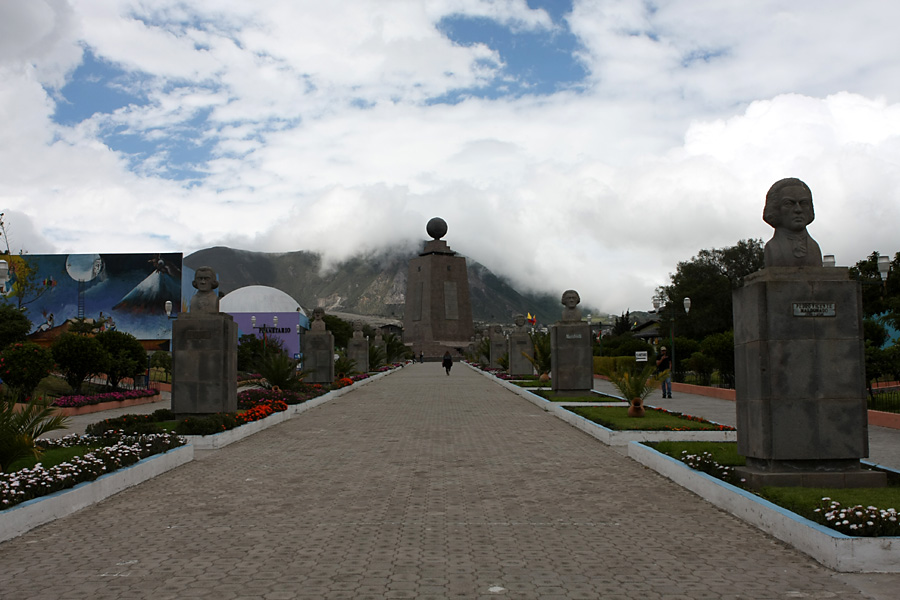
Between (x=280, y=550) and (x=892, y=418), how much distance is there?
1203 cm

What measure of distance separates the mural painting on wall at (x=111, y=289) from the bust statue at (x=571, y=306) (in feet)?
150

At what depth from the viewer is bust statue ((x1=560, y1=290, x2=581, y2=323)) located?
59.2ft

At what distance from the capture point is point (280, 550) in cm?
562

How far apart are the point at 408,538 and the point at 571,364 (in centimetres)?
1320

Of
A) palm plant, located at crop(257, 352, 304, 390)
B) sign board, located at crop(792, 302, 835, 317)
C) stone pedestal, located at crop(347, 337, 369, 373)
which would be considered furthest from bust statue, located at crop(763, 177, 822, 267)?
stone pedestal, located at crop(347, 337, 369, 373)

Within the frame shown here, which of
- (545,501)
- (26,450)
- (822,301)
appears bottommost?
(545,501)

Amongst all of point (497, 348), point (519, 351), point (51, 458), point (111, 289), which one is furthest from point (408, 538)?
point (111, 289)

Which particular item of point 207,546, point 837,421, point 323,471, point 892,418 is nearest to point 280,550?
point 207,546

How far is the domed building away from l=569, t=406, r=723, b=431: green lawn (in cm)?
4543

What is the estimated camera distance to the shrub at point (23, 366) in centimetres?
1834

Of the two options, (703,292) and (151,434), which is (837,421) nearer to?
(151,434)

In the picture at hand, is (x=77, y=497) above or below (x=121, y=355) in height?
below

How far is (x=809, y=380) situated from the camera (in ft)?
22.5

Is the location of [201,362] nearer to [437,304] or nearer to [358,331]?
[358,331]
